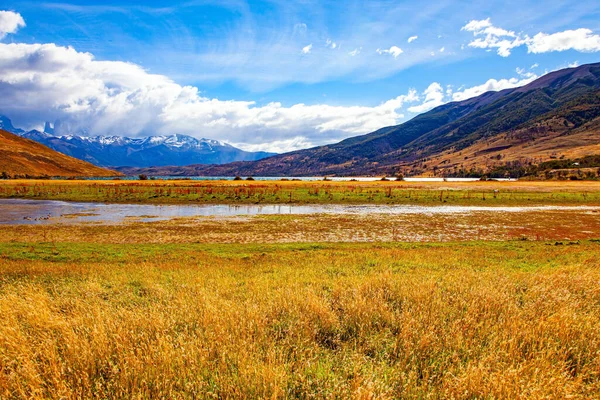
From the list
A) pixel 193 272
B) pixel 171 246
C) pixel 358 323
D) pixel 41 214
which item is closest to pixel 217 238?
pixel 171 246

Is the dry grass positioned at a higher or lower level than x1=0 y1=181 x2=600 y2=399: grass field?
lower

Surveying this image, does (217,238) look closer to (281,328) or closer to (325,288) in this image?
(325,288)

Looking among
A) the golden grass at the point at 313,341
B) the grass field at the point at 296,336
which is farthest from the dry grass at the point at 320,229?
the golden grass at the point at 313,341

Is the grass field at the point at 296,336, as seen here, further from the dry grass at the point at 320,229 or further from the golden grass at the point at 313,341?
the dry grass at the point at 320,229

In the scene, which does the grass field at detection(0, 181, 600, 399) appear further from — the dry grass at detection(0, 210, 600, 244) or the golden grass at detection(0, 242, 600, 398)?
the dry grass at detection(0, 210, 600, 244)

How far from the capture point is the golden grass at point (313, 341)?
13.3 ft

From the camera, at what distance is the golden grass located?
4066mm

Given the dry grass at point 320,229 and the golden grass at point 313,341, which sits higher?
the golden grass at point 313,341

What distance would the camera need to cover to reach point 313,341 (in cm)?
527

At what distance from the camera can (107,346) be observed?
4875mm

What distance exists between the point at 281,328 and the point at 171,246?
15.2 m

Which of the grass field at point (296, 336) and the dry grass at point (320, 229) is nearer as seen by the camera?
the grass field at point (296, 336)

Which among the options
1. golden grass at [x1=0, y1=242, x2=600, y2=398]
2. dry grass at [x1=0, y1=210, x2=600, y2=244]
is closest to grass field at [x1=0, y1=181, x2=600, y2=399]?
golden grass at [x1=0, y1=242, x2=600, y2=398]

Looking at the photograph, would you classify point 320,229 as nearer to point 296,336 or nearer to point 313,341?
point 296,336
